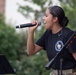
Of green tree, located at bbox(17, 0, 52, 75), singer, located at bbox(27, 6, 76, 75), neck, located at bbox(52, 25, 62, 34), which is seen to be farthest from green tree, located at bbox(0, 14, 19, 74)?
neck, located at bbox(52, 25, 62, 34)

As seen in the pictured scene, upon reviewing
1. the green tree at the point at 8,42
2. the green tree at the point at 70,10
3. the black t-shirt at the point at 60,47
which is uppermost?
the black t-shirt at the point at 60,47

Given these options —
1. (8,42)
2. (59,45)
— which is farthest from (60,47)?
(8,42)

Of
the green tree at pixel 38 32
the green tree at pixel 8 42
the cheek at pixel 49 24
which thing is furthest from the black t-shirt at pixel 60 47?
the green tree at pixel 8 42

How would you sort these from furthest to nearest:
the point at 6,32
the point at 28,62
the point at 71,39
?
the point at 6,32
the point at 28,62
the point at 71,39

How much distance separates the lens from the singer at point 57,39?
4477 millimetres

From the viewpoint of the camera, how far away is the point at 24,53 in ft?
47.0

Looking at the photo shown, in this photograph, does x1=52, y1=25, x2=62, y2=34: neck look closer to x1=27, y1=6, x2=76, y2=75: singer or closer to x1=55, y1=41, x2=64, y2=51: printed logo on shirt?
x1=27, y1=6, x2=76, y2=75: singer

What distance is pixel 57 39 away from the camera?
4.59 meters

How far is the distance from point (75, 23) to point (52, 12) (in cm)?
376

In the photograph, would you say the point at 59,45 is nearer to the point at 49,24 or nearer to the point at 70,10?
the point at 49,24

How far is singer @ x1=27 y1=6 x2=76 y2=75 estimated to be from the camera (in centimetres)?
448

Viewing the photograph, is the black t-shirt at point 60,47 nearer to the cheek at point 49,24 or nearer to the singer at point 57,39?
the singer at point 57,39

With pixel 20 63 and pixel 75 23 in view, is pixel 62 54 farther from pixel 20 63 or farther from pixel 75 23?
pixel 20 63

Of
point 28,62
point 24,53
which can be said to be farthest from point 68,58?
point 24,53
